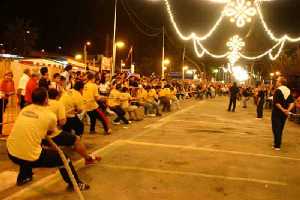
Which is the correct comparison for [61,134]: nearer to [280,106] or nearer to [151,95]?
[280,106]

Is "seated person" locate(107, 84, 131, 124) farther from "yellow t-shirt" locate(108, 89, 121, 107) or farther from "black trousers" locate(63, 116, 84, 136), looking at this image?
"black trousers" locate(63, 116, 84, 136)

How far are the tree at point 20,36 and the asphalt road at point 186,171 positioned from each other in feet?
164

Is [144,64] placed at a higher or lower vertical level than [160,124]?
higher

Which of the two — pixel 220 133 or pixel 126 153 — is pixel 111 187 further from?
pixel 220 133

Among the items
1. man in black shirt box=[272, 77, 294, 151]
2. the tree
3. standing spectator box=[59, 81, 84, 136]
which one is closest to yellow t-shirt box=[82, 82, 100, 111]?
standing spectator box=[59, 81, 84, 136]

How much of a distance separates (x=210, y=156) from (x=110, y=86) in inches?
333

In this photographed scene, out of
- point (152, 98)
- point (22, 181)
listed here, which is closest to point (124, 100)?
point (152, 98)

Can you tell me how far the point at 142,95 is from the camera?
19375 mm

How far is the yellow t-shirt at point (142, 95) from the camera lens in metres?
19.1

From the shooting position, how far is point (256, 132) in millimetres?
15266

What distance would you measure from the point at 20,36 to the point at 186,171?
56974mm

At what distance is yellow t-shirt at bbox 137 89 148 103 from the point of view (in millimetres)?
19142

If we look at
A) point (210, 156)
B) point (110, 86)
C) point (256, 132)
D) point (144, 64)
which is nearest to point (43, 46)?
point (144, 64)

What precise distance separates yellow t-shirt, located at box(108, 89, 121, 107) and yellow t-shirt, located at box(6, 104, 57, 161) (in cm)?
906
